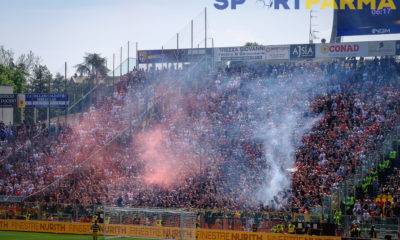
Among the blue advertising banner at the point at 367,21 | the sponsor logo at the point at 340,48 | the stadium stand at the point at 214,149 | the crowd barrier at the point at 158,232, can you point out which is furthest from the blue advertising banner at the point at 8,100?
the blue advertising banner at the point at 367,21

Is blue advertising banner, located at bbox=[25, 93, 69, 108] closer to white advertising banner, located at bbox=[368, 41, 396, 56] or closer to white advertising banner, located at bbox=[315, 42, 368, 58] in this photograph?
white advertising banner, located at bbox=[315, 42, 368, 58]

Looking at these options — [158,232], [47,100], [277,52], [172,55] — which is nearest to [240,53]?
[277,52]

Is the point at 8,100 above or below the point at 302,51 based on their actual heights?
below

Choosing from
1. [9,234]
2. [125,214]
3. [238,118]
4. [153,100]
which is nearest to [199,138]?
[238,118]

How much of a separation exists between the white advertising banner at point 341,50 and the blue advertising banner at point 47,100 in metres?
18.5

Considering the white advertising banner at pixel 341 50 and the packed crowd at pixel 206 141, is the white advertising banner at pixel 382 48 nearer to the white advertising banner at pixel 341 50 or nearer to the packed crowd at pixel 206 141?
the white advertising banner at pixel 341 50

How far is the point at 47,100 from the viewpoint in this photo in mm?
54938

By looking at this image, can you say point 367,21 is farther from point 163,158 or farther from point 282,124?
point 163,158

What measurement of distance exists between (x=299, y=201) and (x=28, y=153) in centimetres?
2123

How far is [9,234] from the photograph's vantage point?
39.8 meters

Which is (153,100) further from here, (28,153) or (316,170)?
(316,170)

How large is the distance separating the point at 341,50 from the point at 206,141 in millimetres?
11283

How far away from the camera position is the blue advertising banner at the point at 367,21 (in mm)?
45719

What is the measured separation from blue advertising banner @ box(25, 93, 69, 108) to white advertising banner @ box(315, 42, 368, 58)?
18.5 meters
